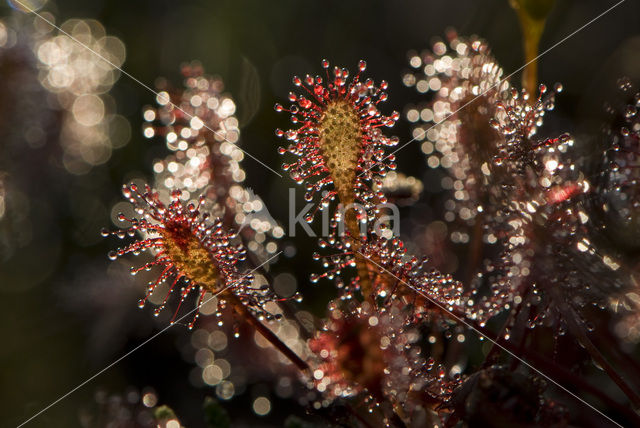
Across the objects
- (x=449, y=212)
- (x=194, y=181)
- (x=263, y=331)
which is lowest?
(x=263, y=331)

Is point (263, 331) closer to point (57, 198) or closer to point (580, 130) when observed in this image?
point (580, 130)

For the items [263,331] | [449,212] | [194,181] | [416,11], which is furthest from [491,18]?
[263,331]

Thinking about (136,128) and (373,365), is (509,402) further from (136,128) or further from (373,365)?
(136,128)

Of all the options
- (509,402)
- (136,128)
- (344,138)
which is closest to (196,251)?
(344,138)

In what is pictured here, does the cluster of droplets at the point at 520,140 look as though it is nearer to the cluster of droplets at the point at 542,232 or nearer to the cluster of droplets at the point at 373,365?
the cluster of droplets at the point at 542,232

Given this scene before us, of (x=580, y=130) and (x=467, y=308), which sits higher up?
(x=580, y=130)

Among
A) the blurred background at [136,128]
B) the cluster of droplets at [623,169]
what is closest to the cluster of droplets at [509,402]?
the cluster of droplets at [623,169]

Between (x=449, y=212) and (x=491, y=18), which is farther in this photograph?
(x=491, y=18)
